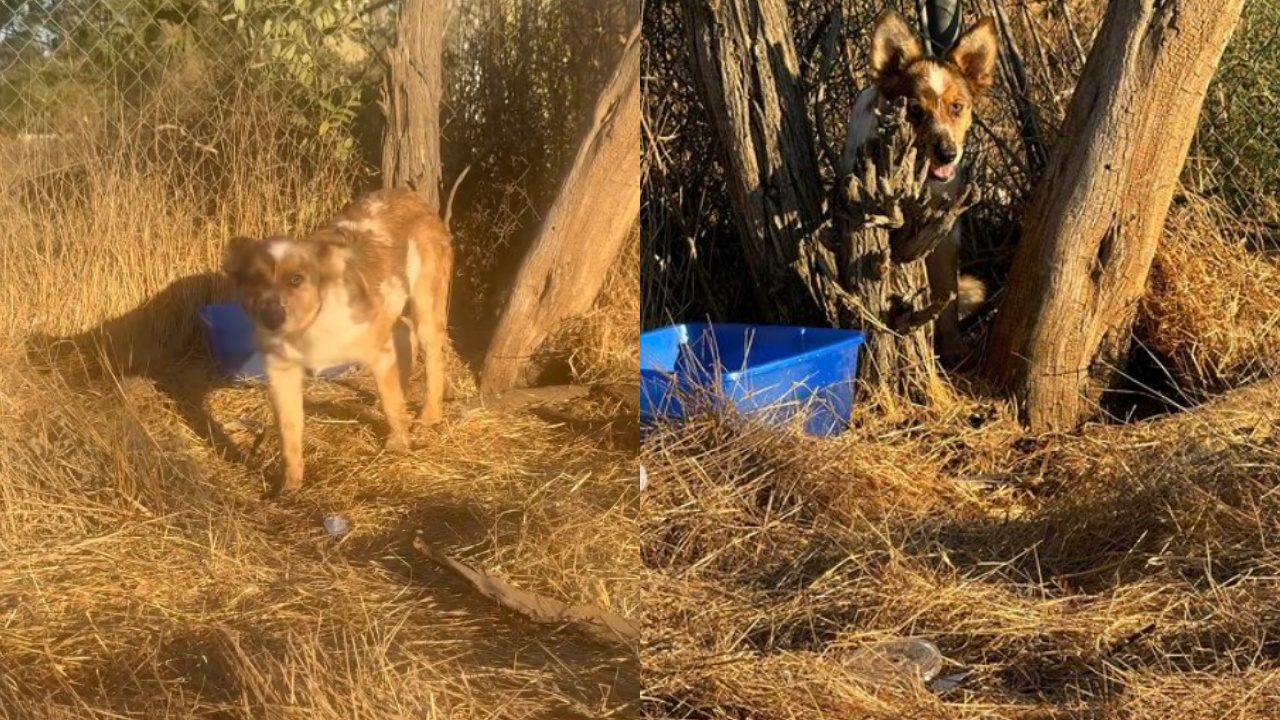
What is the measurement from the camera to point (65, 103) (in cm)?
255

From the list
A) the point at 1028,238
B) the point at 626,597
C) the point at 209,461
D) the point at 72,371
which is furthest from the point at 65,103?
the point at 1028,238

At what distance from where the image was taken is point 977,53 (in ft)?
16.3

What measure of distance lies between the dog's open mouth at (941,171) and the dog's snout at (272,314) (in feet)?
9.89

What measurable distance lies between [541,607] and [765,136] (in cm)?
273

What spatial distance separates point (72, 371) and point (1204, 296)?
13.4 ft

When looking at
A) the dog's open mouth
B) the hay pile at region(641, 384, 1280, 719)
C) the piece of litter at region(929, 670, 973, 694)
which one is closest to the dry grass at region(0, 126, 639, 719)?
the hay pile at region(641, 384, 1280, 719)

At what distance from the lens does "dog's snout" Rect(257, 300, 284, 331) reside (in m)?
2.41

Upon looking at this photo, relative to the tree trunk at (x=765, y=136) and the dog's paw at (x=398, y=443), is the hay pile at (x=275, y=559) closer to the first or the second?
the dog's paw at (x=398, y=443)

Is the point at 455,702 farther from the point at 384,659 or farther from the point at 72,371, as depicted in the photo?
the point at 72,371

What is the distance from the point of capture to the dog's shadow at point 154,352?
8.23 feet

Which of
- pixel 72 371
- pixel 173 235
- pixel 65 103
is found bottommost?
pixel 72 371

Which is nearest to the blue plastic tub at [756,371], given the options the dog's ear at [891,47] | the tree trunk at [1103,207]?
the tree trunk at [1103,207]

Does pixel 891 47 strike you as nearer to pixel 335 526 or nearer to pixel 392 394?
pixel 392 394

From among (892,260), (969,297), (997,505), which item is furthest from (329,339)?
(969,297)
